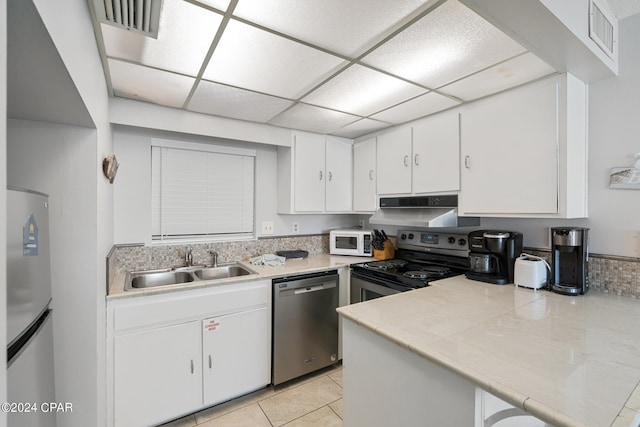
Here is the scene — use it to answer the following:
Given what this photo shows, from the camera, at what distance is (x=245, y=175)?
2838mm

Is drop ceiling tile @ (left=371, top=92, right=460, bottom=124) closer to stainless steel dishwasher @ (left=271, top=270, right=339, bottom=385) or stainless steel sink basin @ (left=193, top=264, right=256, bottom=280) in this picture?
stainless steel dishwasher @ (left=271, top=270, right=339, bottom=385)

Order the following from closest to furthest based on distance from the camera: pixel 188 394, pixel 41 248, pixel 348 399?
pixel 41 248 → pixel 348 399 → pixel 188 394

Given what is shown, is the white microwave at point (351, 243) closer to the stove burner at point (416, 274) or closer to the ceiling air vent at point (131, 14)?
the stove burner at point (416, 274)

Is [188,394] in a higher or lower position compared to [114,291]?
lower

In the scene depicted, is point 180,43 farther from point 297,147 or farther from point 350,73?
point 297,147

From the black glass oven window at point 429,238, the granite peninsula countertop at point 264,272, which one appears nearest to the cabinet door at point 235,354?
the granite peninsula countertop at point 264,272

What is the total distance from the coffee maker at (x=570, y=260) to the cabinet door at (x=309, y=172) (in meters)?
1.88

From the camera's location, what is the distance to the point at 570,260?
1668 mm

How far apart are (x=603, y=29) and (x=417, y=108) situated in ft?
3.45

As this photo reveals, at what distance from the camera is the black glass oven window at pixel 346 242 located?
2.98 metres

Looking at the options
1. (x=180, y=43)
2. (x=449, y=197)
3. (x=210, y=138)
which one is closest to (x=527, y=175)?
(x=449, y=197)

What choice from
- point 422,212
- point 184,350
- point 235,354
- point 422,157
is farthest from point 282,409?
point 422,157

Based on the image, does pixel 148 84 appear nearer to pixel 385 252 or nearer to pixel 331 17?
pixel 331 17

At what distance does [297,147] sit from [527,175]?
6.14 feet
